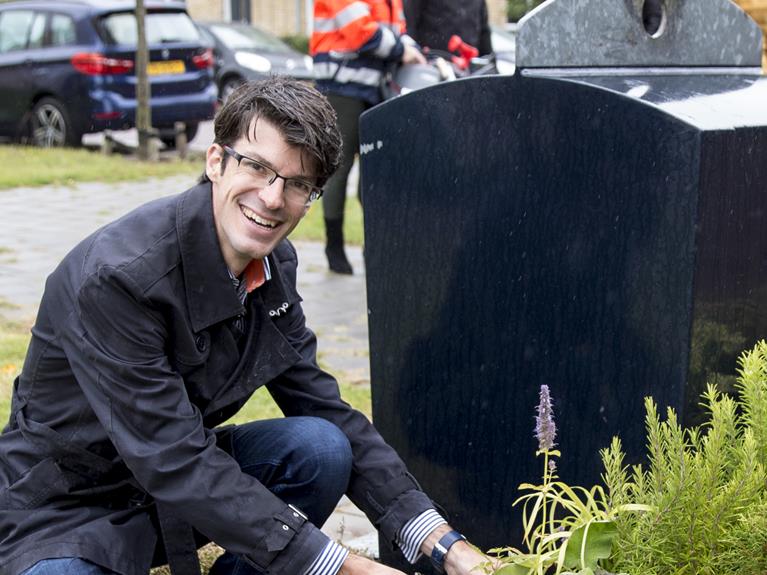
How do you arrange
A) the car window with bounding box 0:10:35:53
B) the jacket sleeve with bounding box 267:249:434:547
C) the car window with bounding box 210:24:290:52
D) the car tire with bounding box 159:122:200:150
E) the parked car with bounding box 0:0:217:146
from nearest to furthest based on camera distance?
1. the jacket sleeve with bounding box 267:249:434:547
2. the parked car with bounding box 0:0:217:146
3. the car window with bounding box 0:10:35:53
4. the car tire with bounding box 159:122:200:150
5. the car window with bounding box 210:24:290:52

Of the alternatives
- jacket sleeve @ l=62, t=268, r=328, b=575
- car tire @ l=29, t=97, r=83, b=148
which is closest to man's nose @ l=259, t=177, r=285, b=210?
jacket sleeve @ l=62, t=268, r=328, b=575

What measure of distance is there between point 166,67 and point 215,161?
10867mm

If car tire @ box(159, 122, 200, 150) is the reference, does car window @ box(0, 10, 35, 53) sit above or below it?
above

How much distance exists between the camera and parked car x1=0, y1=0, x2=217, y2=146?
480 inches

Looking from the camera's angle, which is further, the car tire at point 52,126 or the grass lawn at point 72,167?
the car tire at point 52,126

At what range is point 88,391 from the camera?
238 cm

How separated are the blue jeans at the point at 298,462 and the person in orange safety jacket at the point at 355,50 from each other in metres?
3.13

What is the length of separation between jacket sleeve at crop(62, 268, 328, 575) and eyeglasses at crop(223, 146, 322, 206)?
32 cm

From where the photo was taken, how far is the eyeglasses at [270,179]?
7.89ft

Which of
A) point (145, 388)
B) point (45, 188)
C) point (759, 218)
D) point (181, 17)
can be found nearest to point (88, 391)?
point (145, 388)

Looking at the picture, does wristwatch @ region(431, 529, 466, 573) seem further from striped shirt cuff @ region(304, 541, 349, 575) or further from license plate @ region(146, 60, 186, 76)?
license plate @ region(146, 60, 186, 76)

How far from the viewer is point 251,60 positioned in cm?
1666

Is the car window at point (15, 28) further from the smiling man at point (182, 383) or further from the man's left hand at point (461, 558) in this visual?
the man's left hand at point (461, 558)

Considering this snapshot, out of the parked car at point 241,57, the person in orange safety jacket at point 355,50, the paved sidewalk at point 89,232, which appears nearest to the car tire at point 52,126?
the paved sidewalk at point 89,232
